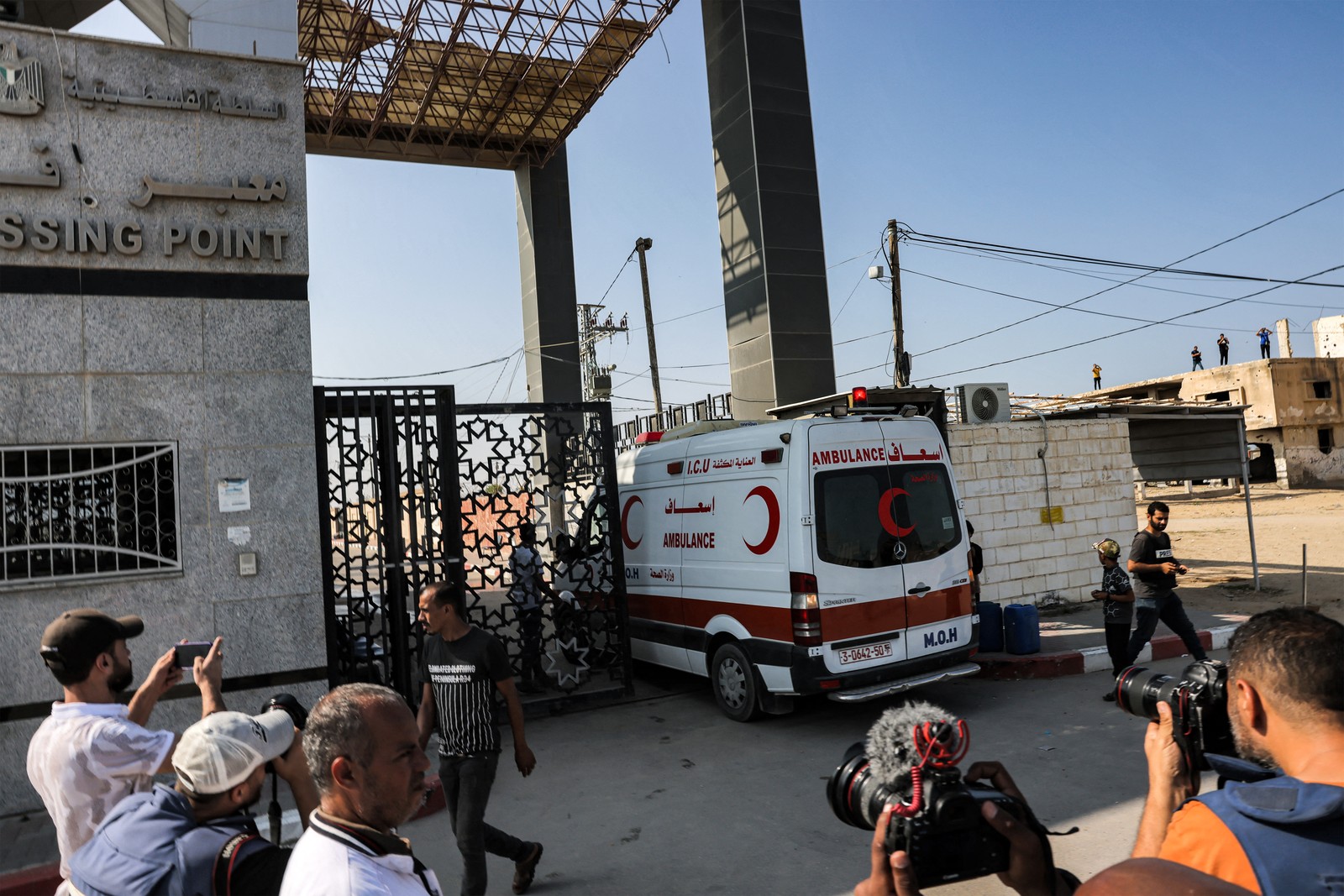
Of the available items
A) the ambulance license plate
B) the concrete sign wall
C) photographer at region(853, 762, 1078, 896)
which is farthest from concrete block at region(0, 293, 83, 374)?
photographer at region(853, 762, 1078, 896)

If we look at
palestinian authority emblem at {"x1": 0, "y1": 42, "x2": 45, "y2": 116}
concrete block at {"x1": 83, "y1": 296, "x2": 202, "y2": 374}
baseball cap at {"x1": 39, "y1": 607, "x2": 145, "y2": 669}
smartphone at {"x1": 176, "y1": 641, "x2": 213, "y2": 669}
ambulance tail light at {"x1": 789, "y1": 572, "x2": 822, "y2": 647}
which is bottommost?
ambulance tail light at {"x1": 789, "y1": 572, "x2": 822, "y2": 647}

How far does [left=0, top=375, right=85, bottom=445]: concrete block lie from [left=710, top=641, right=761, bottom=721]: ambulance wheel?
5.22m

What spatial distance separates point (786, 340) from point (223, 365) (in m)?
10.1

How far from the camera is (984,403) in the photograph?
11.8 metres

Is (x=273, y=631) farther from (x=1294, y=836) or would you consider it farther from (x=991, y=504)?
(x=991, y=504)

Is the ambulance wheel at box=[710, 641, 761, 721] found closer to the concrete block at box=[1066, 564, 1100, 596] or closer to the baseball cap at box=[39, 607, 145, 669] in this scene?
the baseball cap at box=[39, 607, 145, 669]

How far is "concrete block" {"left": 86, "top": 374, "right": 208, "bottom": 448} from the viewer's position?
6004 millimetres

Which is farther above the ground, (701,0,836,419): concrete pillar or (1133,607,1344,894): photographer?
(701,0,836,419): concrete pillar

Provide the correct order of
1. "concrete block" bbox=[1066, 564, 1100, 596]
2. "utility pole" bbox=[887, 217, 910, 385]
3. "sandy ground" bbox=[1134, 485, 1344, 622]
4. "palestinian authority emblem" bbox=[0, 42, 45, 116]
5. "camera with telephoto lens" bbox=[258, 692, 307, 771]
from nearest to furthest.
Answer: "camera with telephoto lens" bbox=[258, 692, 307, 771], "palestinian authority emblem" bbox=[0, 42, 45, 116], "concrete block" bbox=[1066, 564, 1100, 596], "sandy ground" bbox=[1134, 485, 1344, 622], "utility pole" bbox=[887, 217, 910, 385]

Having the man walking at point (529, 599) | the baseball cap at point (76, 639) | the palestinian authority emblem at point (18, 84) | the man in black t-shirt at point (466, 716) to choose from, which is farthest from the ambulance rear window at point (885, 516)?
the palestinian authority emblem at point (18, 84)

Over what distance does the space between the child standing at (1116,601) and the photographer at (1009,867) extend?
627cm

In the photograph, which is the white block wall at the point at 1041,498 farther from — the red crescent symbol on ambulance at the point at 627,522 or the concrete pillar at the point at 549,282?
the concrete pillar at the point at 549,282

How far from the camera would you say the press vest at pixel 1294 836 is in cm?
142

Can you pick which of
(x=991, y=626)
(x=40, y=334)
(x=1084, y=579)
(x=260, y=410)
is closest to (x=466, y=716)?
(x=260, y=410)
